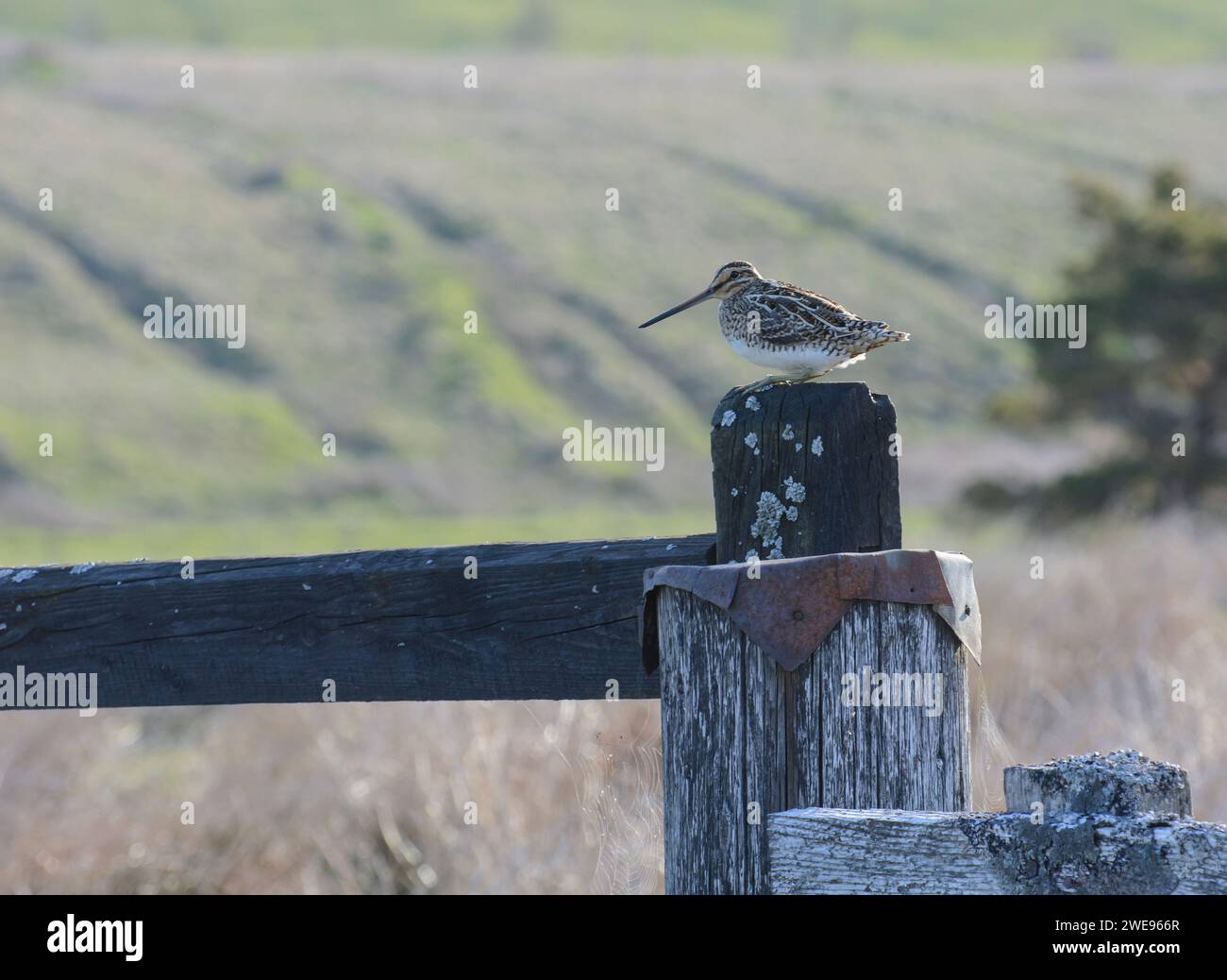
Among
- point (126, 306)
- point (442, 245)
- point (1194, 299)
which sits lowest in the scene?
point (1194, 299)

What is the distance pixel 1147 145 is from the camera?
62562 millimetres

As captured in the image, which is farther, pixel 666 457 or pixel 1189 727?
pixel 666 457

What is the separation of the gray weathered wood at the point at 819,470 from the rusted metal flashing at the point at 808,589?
169 millimetres

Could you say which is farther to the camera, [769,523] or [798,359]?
[798,359]

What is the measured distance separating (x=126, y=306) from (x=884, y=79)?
42934 mm

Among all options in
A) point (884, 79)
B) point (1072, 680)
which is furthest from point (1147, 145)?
point (1072, 680)

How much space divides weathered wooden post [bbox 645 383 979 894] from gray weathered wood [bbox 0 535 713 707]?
1.03 ft

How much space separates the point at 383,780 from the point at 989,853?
6066 millimetres

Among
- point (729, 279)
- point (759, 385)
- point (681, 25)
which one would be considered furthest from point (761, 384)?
point (681, 25)

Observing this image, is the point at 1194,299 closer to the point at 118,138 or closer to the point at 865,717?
the point at 865,717

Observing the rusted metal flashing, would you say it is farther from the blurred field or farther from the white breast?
the white breast

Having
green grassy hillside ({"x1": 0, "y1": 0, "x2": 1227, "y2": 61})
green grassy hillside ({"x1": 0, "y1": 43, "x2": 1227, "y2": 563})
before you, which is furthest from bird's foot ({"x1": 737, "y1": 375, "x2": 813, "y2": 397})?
green grassy hillside ({"x1": 0, "y1": 0, "x2": 1227, "y2": 61})

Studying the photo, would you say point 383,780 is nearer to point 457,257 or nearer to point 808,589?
point 808,589

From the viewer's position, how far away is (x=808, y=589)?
2.31 metres
